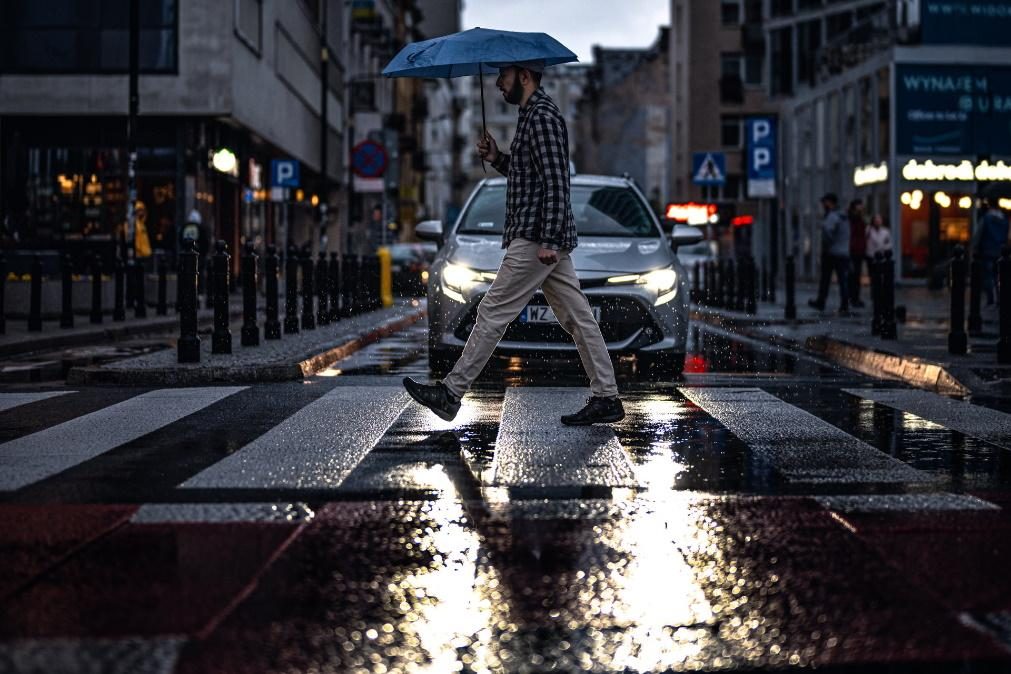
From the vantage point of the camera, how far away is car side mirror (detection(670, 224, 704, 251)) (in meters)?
12.5

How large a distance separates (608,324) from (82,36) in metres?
27.2

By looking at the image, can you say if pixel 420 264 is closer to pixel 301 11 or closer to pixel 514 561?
pixel 301 11

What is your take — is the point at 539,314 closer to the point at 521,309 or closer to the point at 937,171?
the point at 521,309

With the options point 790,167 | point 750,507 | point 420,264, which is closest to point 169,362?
point 750,507

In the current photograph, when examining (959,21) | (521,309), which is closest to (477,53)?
(521,309)

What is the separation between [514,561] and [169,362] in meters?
7.43

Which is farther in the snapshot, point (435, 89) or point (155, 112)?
point (435, 89)

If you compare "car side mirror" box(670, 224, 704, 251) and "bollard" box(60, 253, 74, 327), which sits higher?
"car side mirror" box(670, 224, 704, 251)

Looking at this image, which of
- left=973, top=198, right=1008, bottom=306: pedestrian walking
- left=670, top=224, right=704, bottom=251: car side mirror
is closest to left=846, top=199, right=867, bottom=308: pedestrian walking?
left=973, top=198, right=1008, bottom=306: pedestrian walking

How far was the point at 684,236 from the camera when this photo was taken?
12.5 meters

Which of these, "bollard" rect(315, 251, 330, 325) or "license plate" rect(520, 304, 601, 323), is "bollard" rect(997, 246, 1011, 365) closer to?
"license plate" rect(520, 304, 601, 323)

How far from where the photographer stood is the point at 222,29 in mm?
34875

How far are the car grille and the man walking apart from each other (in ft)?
9.34

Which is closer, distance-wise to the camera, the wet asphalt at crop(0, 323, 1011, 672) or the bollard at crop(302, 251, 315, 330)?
the wet asphalt at crop(0, 323, 1011, 672)
